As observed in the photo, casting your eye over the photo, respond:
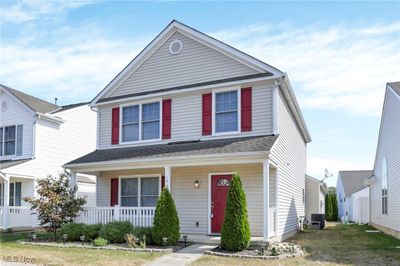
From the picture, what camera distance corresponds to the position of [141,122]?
677 inches

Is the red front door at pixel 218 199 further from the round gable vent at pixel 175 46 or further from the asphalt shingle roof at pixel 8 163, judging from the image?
the asphalt shingle roof at pixel 8 163

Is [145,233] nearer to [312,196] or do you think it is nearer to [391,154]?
[391,154]

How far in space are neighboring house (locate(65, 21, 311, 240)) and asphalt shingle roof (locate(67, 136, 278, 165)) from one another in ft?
0.13

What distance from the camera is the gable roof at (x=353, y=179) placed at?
42188mm

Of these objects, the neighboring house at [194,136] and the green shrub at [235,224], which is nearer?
the green shrub at [235,224]

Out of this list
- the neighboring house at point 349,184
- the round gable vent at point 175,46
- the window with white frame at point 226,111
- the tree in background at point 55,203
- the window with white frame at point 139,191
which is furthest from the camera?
the neighboring house at point 349,184

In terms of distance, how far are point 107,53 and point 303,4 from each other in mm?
7237

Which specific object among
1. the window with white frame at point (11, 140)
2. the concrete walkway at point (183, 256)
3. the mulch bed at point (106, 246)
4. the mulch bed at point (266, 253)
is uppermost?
the window with white frame at point (11, 140)

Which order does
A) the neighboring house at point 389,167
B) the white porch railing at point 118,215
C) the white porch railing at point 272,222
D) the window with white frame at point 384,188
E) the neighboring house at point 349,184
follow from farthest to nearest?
the neighboring house at point 349,184 → the window with white frame at point 384,188 → the neighboring house at point 389,167 → the white porch railing at point 118,215 → the white porch railing at point 272,222

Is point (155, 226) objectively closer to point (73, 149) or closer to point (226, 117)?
point (226, 117)

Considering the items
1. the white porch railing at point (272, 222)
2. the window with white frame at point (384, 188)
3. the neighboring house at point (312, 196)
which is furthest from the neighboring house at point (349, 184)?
the white porch railing at point (272, 222)

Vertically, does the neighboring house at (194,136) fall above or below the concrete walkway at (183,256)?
above

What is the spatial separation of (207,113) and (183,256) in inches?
241

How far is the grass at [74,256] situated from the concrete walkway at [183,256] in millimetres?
337
